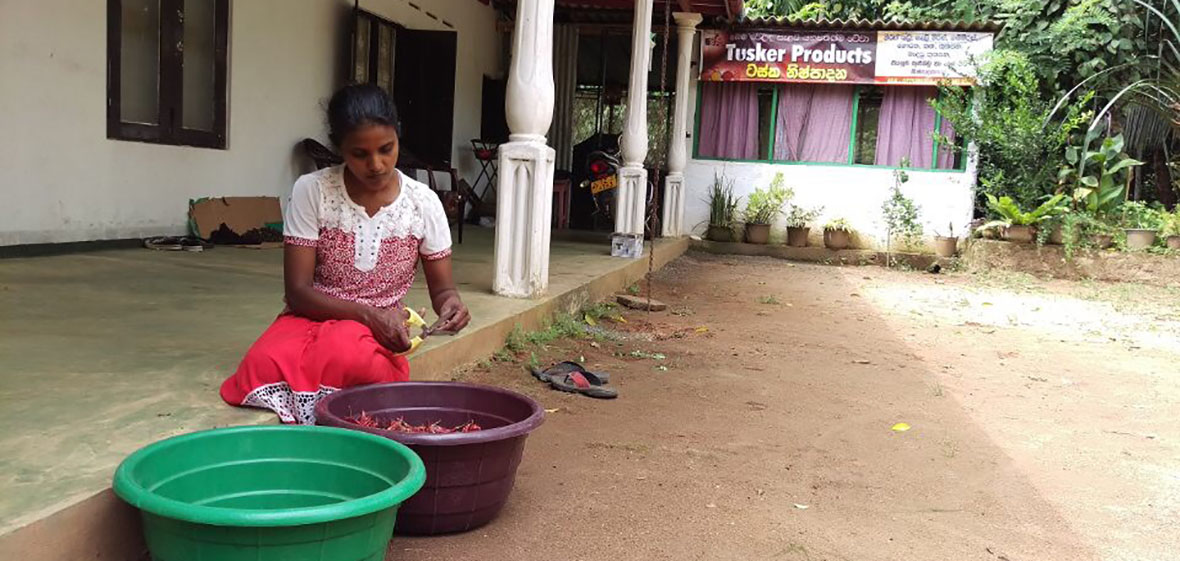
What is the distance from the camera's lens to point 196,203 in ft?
19.9

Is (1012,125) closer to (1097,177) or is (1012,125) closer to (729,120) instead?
(1097,177)

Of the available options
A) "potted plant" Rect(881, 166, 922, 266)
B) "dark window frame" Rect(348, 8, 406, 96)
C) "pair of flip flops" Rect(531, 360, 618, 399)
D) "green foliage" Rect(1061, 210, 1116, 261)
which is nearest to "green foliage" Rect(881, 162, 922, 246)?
"potted plant" Rect(881, 166, 922, 266)

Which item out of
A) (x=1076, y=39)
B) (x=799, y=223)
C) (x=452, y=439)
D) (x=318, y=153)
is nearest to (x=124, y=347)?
(x=452, y=439)

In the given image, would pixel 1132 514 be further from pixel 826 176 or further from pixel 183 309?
pixel 826 176

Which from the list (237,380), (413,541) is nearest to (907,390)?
(413,541)

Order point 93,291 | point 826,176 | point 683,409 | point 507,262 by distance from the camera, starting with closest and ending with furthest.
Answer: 1. point 683,409
2. point 93,291
3. point 507,262
4. point 826,176

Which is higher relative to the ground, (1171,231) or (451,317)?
(1171,231)

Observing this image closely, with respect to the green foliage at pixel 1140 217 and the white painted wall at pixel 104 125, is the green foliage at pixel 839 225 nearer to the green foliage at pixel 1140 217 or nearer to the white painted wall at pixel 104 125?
the green foliage at pixel 1140 217

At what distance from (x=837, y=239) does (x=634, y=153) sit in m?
3.77

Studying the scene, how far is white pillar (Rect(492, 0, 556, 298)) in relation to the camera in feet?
15.3

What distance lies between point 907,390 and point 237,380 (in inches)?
121

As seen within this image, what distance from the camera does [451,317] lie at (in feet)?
7.68

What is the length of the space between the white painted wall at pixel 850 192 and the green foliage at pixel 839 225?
0.24 ft

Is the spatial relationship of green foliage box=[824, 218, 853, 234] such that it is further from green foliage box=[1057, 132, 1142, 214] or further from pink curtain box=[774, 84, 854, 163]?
green foliage box=[1057, 132, 1142, 214]
